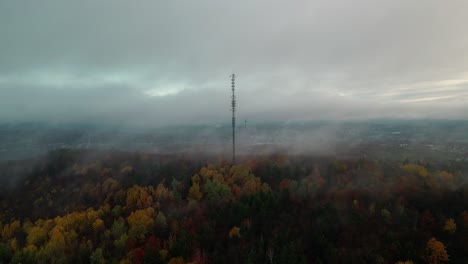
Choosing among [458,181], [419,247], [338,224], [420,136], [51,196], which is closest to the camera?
[419,247]

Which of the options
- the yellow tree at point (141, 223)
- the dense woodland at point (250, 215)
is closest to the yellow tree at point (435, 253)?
the dense woodland at point (250, 215)

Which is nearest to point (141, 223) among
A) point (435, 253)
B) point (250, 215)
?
point (250, 215)

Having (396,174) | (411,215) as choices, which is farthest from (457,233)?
(396,174)

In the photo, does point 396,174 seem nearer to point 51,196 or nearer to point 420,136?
point 51,196

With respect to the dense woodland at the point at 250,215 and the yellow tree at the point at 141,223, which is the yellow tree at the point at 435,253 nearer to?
the dense woodland at the point at 250,215

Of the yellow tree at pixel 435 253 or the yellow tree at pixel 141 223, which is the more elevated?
the yellow tree at pixel 435 253

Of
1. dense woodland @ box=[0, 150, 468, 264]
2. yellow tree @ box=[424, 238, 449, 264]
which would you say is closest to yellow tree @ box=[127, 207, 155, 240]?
dense woodland @ box=[0, 150, 468, 264]

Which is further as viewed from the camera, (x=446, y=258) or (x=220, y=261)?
(x=220, y=261)

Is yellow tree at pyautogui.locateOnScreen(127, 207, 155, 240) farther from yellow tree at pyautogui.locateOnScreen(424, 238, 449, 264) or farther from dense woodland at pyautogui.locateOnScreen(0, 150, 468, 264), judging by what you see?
yellow tree at pyautogui.locateOnScreen(424, 238, 449, 264)

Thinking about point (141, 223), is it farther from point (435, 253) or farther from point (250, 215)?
point (435, 253)
